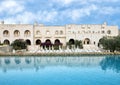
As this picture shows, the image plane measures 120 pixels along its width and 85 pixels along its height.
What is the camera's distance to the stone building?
4531cm

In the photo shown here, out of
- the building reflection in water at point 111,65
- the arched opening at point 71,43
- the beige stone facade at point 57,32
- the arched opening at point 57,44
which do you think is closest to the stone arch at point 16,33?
the beige stone facade at point 57,32

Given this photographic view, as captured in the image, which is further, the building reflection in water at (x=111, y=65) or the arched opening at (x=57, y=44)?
the arched opening at (x=57, y=44)

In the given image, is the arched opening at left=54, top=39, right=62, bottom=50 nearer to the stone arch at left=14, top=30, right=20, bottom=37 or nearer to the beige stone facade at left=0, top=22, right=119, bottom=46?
the beige stone facade at left=0, top=22, right=119, bottom=46

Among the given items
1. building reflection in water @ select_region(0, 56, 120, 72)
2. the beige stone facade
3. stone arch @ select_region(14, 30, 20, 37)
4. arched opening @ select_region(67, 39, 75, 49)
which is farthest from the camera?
stone arch @ select_region(14, 30, 20, 37)

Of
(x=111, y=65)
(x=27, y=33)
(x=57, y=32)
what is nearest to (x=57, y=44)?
(x=57, y=32)

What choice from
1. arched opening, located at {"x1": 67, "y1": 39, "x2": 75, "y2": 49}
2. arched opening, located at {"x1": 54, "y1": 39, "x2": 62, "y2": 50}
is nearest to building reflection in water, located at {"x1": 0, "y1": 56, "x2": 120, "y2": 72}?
arched opening, located at {"x1": 54, "y1": 39, "x2": 62, "y2": 50}

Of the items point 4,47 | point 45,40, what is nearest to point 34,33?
point 45,40

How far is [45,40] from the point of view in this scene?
153 ft

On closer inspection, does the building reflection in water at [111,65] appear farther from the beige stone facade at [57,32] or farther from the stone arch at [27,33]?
the stone arch at [27,33]

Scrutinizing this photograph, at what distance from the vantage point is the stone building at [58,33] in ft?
149

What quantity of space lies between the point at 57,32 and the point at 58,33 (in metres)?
0.27

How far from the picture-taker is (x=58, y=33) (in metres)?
46.4

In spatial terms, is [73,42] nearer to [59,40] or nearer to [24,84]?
[59,40]

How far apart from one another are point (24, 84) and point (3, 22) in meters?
36.7
